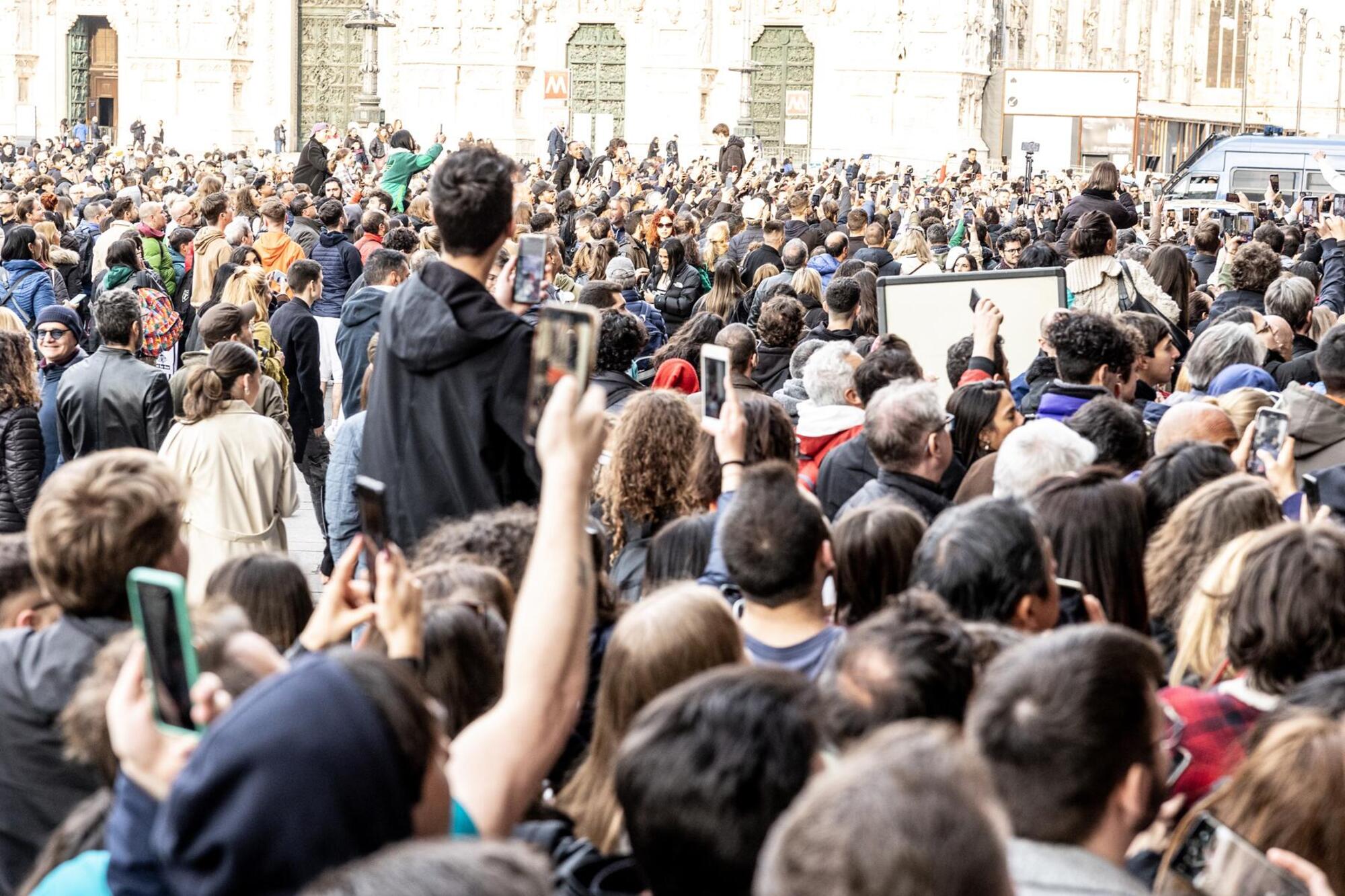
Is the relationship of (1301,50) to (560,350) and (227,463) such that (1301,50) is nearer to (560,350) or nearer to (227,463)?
(227,463)

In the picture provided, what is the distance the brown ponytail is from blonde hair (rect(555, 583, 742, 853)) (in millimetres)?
4251

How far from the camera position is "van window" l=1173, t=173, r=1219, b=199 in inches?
1097

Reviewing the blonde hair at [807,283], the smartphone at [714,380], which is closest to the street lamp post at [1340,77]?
the blonde hair at [807,283]

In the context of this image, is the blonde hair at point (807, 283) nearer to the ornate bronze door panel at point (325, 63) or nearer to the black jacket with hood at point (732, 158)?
the black jacket with hood at point (732, 158)

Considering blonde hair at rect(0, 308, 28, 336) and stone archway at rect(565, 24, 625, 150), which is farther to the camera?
stone archway at rect(565, 24, 625, 150)

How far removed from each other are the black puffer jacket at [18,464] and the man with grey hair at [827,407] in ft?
10.8

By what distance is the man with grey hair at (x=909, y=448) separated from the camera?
5.95 metres

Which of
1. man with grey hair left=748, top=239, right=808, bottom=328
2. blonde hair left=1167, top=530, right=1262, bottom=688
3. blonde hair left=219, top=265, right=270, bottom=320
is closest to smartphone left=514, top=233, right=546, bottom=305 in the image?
blonde hair left=1167, top=530, right=1262, bottom=688

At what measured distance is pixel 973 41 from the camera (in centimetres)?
3703

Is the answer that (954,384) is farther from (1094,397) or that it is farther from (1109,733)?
(1109,733)

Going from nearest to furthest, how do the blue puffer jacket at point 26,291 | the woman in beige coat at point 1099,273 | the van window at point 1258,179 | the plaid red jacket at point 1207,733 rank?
the plaid red jacket at point 1207,733
the woman in beige coat at point 1099,273
the blue puffer jacket at point 26,291
the van window at point 1258,179

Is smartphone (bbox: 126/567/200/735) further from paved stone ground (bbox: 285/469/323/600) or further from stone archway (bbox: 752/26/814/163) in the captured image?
stone archway (bbox: 752/26/814/163)

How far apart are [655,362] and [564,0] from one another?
30.6m

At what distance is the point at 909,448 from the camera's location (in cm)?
597
